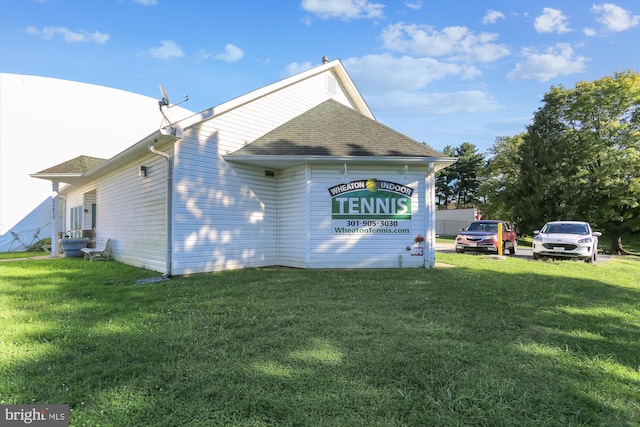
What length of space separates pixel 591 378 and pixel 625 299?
4878 mm

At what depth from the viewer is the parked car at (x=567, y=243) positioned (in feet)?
43.4

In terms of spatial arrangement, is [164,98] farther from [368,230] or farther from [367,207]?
[368,230]

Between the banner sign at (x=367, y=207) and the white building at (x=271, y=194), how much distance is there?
30mm

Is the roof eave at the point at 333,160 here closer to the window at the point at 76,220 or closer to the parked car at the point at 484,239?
the parked car at the point at 484,239

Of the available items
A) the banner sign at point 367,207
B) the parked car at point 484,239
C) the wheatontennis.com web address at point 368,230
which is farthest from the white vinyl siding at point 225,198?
the parked car at point 484,239

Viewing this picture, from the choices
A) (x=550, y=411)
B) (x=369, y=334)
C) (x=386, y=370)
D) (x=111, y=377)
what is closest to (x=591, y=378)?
(x=550, y=411)

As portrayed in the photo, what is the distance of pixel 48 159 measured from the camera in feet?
79.4

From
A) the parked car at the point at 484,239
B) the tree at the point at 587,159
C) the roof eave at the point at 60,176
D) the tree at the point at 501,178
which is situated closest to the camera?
the roof eave at the point at 60,176

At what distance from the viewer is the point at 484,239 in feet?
51.7

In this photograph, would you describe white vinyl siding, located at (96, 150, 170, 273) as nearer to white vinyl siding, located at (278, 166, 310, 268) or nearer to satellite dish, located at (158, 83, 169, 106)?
satellite dish, located at (158, 83, 169, 106)

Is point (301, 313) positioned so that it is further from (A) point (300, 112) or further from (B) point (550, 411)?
(A) point (300, 112)

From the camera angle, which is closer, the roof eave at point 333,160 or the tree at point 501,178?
the roof eave at point 333,160
